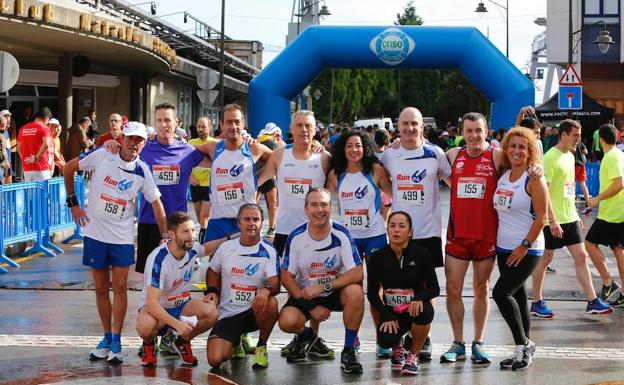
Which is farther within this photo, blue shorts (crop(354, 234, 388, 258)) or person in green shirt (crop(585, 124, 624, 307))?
person in green shirt (crop(585, 124, 624, 307))

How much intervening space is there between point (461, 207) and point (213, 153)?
2204 millimetres

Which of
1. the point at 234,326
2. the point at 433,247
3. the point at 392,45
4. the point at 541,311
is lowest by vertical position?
the point at 541,311

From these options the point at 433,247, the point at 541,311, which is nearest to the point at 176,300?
the point at 433,247

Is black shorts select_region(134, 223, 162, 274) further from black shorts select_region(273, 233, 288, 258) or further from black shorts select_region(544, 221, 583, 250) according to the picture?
black shorts select_region(544, 221, 583, 250)

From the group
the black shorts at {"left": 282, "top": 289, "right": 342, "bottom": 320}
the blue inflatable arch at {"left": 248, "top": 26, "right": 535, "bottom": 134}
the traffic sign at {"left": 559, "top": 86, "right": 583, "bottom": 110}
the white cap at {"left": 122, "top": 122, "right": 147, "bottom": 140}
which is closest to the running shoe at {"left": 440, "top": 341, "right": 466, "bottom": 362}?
the black shorts at {"left": 282, "top": 289, "right": 342, "bottom": 320}

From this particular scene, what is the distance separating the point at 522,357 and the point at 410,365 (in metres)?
0.84

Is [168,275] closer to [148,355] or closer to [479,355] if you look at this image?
[148,355]

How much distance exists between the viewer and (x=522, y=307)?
7.84 meters

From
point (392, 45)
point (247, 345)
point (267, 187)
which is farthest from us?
point (392, 45)

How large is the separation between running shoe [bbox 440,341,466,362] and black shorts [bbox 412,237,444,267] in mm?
626

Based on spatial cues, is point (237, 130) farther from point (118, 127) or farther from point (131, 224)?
point (118, 127)

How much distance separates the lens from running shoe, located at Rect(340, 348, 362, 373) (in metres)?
7.36

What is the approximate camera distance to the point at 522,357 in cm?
755

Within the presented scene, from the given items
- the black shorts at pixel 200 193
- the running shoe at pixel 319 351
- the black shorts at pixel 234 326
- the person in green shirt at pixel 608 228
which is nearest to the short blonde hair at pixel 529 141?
the running shoe at pixel 319 351
